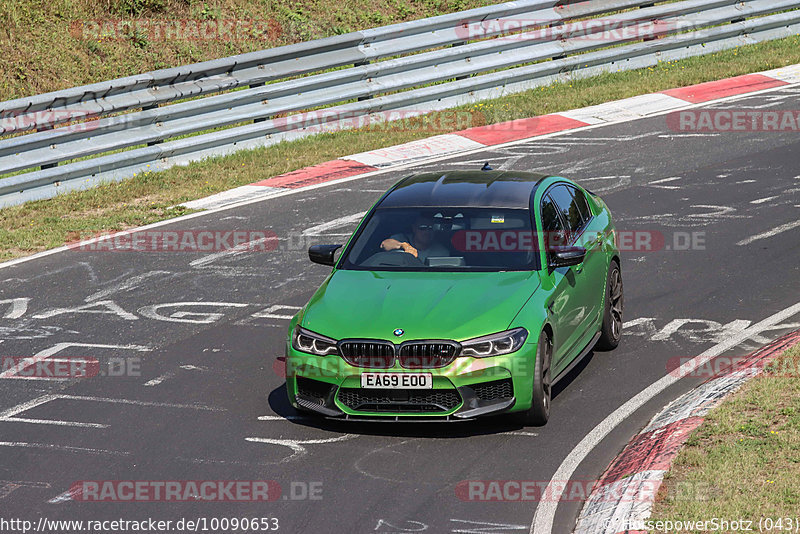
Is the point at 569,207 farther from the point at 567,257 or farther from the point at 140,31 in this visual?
the point at 140,31

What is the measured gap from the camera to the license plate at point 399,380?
25.7ft

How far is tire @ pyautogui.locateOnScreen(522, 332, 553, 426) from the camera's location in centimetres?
802

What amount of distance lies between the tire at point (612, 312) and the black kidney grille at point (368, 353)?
8.59 ft

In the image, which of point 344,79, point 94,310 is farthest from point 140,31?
point 94,310

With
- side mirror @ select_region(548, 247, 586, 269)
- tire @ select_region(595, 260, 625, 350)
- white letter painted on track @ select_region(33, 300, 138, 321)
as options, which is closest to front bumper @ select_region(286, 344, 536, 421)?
side mirror @ select_region(548, 247, 586, 269)

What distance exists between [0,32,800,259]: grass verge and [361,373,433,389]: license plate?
23.2ft

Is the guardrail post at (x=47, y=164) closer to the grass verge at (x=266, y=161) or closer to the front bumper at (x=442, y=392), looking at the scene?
the grass verge at (x=266, y=161)

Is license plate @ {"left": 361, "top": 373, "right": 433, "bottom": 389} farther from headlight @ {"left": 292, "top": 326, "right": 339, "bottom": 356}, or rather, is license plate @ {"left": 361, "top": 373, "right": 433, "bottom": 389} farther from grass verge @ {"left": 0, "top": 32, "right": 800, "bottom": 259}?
grass verge @ {"left": 0, "top": 32, "right": 800, "bottom": 259}

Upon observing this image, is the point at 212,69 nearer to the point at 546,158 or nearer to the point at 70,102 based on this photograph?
the point at 70,102

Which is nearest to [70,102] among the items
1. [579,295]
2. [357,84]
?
[357,84]

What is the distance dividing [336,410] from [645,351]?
125 inches

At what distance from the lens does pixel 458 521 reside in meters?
6.74

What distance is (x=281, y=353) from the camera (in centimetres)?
996

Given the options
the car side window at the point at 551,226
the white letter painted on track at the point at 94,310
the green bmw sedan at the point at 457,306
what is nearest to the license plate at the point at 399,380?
the green bmw sedan at the point at 457,306
